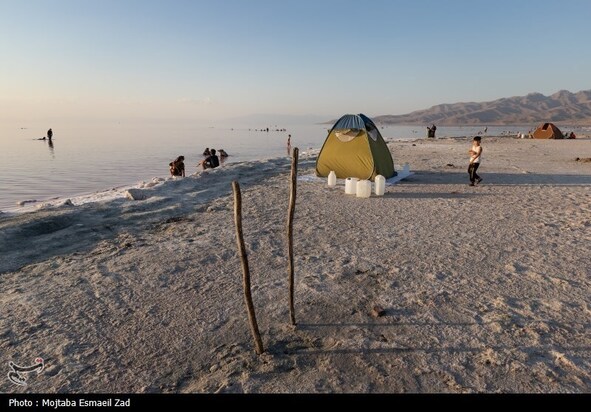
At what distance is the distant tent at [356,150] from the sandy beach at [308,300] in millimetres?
3301

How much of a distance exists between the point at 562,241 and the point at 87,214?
1136cm

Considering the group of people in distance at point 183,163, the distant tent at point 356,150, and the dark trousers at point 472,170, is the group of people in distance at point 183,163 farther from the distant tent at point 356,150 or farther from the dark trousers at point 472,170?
the dark trousers at point 472,170

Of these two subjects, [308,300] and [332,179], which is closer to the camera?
[308,300]

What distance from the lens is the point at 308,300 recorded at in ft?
16.5

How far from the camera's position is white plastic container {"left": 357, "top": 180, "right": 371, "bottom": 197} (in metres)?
11.4

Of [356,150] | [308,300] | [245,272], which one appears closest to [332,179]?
[356,150]

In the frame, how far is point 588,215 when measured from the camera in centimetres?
928

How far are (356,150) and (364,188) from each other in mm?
2382

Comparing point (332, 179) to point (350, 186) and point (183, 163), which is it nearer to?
point (350, 186)

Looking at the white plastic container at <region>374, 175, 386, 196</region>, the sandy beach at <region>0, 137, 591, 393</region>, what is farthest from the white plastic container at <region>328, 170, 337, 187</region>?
the sandy beach at <region>0, 137, 591, 393</region>

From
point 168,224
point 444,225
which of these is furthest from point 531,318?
point 168,224

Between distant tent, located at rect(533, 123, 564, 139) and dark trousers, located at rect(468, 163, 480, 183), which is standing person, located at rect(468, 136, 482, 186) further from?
distant tent, located at rect(533, 123, 564, 139)

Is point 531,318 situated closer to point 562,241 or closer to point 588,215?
point 562,241
